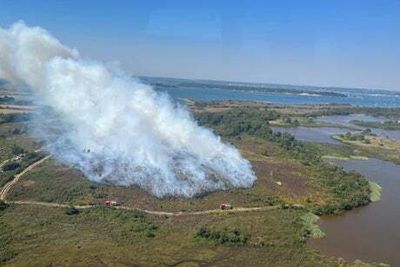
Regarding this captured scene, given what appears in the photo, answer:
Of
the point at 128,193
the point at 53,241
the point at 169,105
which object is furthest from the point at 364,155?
the point at 53,241

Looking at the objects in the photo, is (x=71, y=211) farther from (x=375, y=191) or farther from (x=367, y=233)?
(x=375, y=191)

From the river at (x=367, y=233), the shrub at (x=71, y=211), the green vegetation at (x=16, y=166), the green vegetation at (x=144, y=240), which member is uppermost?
the green vegetation at (x=16, y=166)

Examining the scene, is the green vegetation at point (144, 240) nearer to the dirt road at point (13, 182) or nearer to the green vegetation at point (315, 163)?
the dirt road at point (13, 182)

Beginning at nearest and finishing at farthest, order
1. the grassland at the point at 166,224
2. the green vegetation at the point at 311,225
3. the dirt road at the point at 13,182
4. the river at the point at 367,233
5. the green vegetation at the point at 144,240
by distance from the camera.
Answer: the green vegetation at the point at 144,240 → the grassland at the point at 166,224 → the river at the point at 367,233 → the green vegetation at the point at 311,225 → the dirt road at the point at 13,182

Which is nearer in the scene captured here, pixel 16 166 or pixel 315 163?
pixel 16 166

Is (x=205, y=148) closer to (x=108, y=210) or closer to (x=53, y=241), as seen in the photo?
(x=108, y=210)

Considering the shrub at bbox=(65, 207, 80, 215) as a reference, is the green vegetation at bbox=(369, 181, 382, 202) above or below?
below

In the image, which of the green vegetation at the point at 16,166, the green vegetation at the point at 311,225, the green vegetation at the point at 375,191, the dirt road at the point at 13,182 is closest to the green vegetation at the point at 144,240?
the green vegetation at the point at 311,225

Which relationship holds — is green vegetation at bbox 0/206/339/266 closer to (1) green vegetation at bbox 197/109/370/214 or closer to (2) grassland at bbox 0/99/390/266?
(2) grassland at bbox 0/99/390/266

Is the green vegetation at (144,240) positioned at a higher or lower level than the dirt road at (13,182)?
lower

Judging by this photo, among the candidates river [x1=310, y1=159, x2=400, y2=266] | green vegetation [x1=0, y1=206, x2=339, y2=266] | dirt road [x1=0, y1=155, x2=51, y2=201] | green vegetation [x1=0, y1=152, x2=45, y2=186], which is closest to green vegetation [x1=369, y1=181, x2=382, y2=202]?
river [x1=310, y1=159, x2=400, y2=266]

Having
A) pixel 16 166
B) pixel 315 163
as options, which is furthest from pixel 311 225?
pixel 16 166

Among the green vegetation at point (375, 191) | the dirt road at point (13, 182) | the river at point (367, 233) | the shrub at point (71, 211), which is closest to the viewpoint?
the river at point (367, 233)
